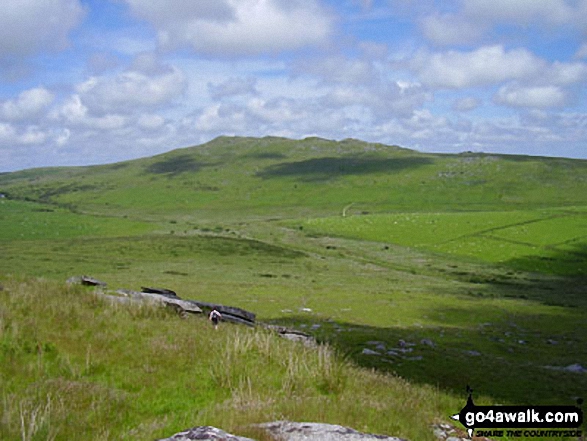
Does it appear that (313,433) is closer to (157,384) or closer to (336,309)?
(157,384)

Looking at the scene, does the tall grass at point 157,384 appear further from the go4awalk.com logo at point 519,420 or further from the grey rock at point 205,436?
the go4awalk.com logo at point 519,420

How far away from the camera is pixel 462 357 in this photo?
30.4m

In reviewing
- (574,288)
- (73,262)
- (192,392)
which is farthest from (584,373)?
(73,262)

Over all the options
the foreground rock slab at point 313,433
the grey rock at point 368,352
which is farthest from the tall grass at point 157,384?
the grey rock at point 368,352

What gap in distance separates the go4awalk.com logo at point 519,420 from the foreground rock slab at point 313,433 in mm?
4727

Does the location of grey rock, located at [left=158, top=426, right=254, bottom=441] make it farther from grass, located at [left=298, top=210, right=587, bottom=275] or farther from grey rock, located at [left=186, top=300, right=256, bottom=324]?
grass, located at [left=298, top=210, right=587, bottom=275]

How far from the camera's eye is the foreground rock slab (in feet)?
29.5

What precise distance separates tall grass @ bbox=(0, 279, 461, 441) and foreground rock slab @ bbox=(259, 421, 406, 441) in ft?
1.44

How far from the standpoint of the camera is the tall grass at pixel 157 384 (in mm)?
9930

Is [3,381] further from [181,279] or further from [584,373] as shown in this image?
[181,279]

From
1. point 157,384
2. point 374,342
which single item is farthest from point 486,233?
point 157,384

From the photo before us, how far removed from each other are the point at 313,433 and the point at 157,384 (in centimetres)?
516

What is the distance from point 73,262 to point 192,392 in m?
73.4

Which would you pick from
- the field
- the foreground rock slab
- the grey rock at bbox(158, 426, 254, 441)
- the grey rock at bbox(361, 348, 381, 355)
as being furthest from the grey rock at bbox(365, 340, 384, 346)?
the grey rock at bbox(158, 426, 254, 441)
